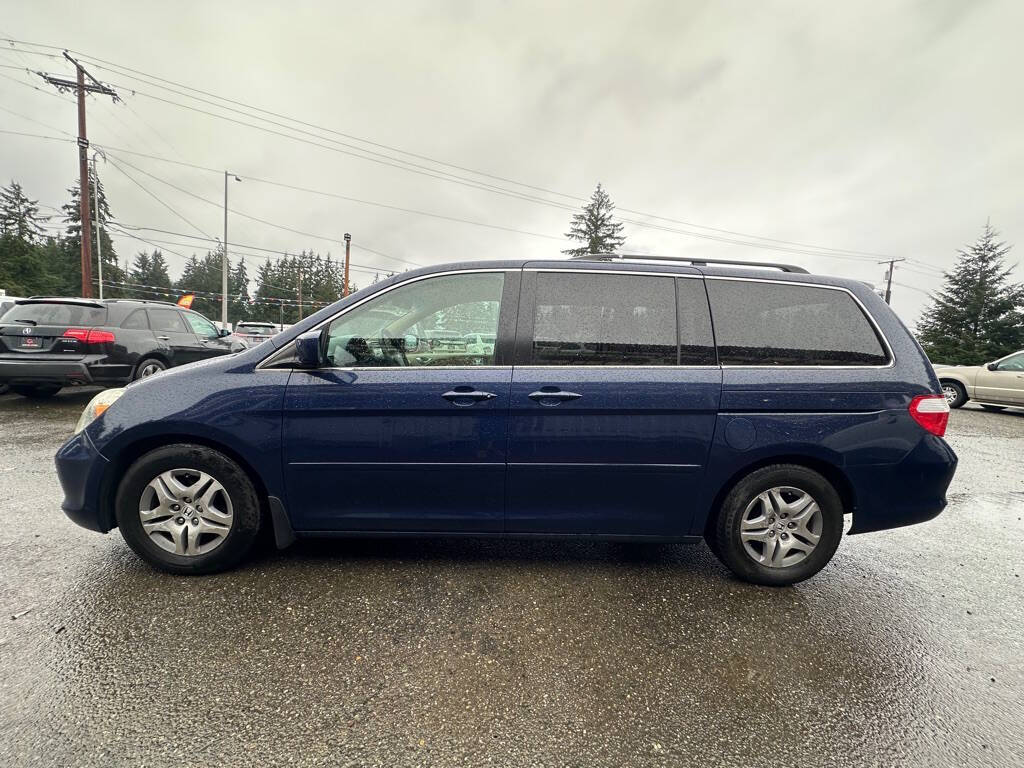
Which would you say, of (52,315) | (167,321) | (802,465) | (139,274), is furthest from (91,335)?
(139,274)

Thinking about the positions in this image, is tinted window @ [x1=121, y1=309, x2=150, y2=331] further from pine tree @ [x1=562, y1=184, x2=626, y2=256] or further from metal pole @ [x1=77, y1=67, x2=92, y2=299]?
pine tree @ [x1=562, y1=184, x2=626, y2=256]

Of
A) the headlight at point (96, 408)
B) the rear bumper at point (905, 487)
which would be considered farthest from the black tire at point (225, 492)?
the rear bumper at point (905, 487)

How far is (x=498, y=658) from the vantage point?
1.99 metres

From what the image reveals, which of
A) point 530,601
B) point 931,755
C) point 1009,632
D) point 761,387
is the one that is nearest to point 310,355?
point 530,601

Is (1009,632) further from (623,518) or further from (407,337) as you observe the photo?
(407,337)

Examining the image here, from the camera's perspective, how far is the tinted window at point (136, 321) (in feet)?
24.2

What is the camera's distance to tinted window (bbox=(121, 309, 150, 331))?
7.39 metres

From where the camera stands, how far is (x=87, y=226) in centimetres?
1836

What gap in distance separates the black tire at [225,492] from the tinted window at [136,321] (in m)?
6.45

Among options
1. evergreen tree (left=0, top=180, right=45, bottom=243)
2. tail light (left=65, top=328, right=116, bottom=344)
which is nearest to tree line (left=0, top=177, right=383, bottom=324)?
evergreen tree (left=0, top=180, right=45, bottom=243)

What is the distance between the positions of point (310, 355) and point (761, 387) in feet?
7.98

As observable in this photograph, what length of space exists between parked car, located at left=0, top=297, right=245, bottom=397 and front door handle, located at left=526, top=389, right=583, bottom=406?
7674mm

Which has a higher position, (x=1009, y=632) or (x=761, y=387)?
(x=761, y=387)

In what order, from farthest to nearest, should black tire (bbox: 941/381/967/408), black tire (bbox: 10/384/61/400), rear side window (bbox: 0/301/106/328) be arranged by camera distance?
black tire (bbox: 941/381/967/408)
black tire (bbox: 10/384/61/400)
rear side window (bbox: 0/301/106/328)
